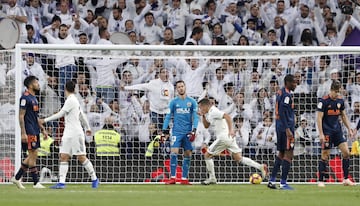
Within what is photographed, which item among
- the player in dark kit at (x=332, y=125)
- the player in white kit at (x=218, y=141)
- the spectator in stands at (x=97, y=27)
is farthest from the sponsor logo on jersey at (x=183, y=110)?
the spectator in stands at (x=97, y=27)

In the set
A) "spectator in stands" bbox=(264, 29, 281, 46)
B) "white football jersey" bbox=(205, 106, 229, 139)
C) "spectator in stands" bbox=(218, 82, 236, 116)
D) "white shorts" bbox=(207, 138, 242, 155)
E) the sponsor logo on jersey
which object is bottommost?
"white shorts" bbox=(207, 138, 242, 155)

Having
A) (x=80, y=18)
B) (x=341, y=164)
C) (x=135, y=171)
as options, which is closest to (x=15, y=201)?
(x=135, y=171)

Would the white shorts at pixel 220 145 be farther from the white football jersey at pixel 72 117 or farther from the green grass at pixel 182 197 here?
the white football jersey at pixel 72 117

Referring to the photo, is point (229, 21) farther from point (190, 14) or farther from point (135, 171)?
point (135, 171)

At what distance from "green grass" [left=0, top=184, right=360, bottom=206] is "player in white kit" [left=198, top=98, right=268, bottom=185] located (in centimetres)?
287

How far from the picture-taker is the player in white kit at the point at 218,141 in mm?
22491

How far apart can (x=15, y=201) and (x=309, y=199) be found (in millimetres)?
4588

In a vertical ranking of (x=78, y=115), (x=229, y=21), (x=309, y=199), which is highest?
(x=229, y=21)

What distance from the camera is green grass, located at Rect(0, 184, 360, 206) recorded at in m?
15.3

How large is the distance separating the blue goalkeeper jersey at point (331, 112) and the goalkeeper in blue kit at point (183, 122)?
289cm

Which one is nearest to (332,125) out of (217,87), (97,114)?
(217,87)

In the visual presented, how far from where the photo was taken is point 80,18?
26.9m

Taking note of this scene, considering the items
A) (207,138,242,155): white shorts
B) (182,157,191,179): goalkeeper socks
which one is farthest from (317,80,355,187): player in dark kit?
(182,157,191,179): goalkeeper socks

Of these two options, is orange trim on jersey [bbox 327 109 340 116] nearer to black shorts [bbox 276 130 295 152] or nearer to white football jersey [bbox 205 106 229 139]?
black shorts [bbox 276 130 295 152]
